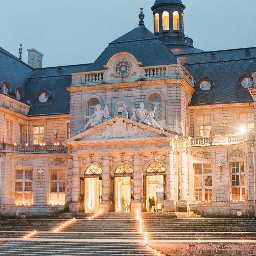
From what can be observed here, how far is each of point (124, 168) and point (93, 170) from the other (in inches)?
96.6

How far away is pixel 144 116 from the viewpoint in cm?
4156

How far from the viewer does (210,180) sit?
42.3m

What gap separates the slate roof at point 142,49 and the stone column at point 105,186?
7.93 metres

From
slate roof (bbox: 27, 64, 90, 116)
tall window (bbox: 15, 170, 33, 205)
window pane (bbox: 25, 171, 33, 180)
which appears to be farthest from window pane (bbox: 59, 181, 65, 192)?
slate roof (bbox: 27, 64, 90, 116)

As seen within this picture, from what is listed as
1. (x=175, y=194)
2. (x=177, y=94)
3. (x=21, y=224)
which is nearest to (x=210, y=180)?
(x=175, y=194)

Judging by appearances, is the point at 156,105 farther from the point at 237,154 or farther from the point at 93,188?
the point at 93,188

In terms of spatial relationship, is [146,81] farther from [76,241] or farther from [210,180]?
[76,241]

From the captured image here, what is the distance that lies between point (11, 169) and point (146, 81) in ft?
43.2

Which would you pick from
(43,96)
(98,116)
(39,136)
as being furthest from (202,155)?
(43,96)

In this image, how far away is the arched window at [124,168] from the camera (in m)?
42.4

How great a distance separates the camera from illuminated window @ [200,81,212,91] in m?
45.9

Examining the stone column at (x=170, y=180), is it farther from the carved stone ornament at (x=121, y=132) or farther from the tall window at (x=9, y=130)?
the tall window at (x=9, y=130)

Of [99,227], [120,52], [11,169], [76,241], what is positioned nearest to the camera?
[76,241]

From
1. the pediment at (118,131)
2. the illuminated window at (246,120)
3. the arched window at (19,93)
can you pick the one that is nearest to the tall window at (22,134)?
the arched window at (19,93)
